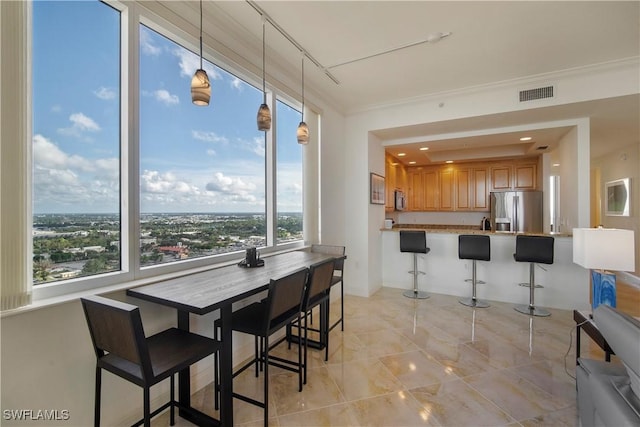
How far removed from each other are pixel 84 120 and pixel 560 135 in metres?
5.82

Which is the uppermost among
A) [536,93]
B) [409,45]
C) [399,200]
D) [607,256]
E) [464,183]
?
[409,45]

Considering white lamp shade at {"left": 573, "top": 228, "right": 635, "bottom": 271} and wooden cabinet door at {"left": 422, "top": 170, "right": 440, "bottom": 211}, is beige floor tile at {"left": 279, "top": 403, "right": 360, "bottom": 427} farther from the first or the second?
wooden cabinet door at {"left": 422, "top": 170, "right": 440, "bottom": 211}

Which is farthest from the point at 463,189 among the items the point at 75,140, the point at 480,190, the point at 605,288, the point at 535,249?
the point at 75,140

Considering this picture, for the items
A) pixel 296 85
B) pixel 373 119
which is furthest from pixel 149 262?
pixel 373 119

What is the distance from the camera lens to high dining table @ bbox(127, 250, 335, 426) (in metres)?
1.55

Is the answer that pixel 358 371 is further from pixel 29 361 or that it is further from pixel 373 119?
pixel 373 119

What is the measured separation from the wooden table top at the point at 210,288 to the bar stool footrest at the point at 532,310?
3359 millimetres

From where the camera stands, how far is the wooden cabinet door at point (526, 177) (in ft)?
19.1

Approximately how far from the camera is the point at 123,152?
1886 mm

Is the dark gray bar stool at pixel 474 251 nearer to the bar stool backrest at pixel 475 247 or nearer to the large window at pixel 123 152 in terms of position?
the bar stool backrest at pixel 475 247

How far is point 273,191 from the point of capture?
323 cm

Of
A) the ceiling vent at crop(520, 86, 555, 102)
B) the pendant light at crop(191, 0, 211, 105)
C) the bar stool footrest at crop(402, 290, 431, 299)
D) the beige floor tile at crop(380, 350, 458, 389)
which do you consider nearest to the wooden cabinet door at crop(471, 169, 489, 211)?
the bar stool footrest at crop(402, 290, 431, 299)

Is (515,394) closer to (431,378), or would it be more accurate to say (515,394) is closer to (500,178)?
(431,378)

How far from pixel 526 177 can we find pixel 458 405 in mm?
5521
